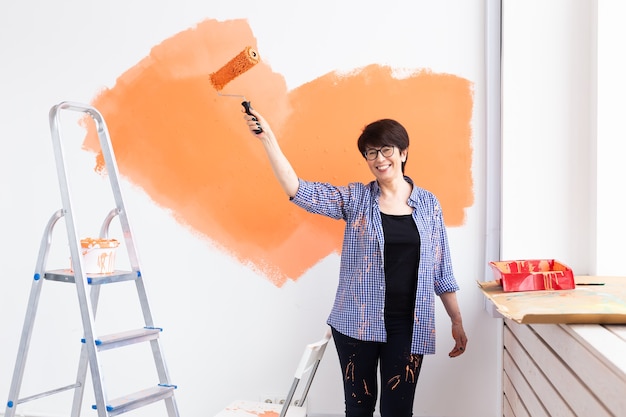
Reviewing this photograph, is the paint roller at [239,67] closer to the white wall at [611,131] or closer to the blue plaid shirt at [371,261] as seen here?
the blue plaid shirt at [371,261]

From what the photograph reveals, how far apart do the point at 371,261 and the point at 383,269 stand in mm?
48

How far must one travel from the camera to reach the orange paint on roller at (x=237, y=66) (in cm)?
216

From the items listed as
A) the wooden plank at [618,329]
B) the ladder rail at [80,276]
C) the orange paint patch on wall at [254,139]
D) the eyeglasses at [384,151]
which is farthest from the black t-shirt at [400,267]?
the ladder rail at [80,276]

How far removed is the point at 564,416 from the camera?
153cm

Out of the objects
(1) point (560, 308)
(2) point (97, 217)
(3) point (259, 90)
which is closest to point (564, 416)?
(1) point (560, 308)

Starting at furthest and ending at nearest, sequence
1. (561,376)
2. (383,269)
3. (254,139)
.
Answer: (254,139), (383,269), (561,376)

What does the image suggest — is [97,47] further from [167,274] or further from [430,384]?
[430,384]

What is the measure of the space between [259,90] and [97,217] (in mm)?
938

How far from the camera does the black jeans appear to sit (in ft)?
6.71

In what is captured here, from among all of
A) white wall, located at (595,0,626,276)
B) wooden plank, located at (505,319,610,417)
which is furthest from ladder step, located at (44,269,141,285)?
white wall, located at (595,0,626,276)

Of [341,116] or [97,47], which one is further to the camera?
[97,47]

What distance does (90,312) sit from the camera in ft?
6.49

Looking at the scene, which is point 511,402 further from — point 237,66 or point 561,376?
point 237,66

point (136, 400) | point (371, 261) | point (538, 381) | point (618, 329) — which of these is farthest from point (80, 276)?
point (618, 329)
